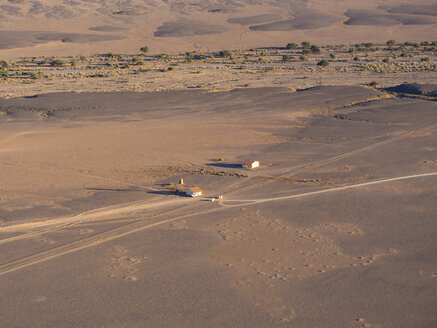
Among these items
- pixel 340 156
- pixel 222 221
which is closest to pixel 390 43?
pixel 340 156

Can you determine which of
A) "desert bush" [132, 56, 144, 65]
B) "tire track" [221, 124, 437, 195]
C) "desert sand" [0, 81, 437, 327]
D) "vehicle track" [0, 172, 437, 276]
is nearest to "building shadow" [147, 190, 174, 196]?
"desert sand" [0, 81, 437, 327]

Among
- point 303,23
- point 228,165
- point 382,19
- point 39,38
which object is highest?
point 382,19

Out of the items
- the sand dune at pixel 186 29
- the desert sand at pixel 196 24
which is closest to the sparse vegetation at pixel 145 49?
the desert sand at pixel 196 24

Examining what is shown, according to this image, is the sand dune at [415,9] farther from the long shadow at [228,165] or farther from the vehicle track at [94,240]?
the vehicle track at [94,240]

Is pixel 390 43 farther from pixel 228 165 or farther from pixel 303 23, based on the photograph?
pixel 228 165

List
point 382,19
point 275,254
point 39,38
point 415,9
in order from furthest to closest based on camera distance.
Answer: point 415,9, point 382,19, point 39,38, point 275,254

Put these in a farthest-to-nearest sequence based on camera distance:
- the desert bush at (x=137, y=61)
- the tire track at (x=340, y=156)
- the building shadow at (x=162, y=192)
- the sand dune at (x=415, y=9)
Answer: the sand dune at (x=415, y=9)
the desert bush at (x=137, y=61)
the tire track at (x=340, y=156)
the building shadow at (x=162, y=192)

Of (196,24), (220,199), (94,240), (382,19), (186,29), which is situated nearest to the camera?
(94,240)

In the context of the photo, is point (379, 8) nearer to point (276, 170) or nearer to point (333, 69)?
point (333, 69)

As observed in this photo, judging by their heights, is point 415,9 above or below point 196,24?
above

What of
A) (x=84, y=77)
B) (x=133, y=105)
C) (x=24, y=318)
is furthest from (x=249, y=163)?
(x=84, y=77)
